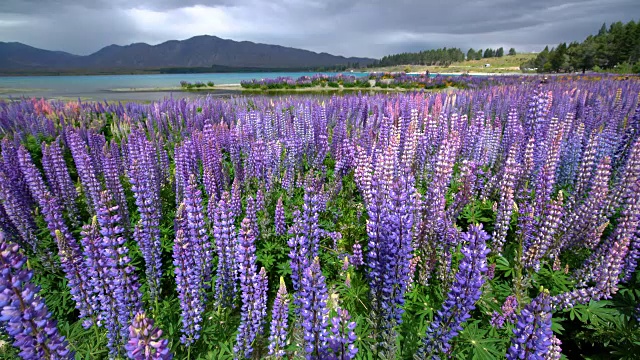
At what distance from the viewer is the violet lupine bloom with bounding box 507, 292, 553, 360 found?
2.25 meters

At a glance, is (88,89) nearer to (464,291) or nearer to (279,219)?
(279,219)

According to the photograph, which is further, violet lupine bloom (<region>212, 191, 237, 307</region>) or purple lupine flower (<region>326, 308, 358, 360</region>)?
violet lupine bloom (<region>212, 191, 237, 307</region>)

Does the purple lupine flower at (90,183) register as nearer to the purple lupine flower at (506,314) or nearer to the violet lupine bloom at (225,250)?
the violet lupine bloom at (225,250)

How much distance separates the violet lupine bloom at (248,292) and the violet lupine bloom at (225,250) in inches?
21.0

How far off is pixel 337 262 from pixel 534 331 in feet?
11.2

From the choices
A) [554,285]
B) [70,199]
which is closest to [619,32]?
[554,285]

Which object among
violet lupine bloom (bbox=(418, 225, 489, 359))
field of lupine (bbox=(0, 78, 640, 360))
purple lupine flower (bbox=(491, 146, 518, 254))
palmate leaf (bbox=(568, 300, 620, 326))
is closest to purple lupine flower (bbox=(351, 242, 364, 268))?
field of lupine (bbox=(0, 78, 640, 360))

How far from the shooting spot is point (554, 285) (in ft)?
15.5

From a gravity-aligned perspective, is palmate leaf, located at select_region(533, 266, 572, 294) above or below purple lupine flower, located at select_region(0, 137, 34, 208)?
below

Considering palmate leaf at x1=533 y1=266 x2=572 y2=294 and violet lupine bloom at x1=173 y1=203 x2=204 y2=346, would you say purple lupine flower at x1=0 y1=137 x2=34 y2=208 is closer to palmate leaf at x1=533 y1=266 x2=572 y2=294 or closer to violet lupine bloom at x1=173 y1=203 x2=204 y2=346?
violet lupine bloom at x1=173 y1=203 x2=204 y2=346

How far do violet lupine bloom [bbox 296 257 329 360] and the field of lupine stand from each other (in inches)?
0.6

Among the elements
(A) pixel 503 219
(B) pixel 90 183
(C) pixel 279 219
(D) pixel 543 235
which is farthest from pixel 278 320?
(B) pixel 90 183

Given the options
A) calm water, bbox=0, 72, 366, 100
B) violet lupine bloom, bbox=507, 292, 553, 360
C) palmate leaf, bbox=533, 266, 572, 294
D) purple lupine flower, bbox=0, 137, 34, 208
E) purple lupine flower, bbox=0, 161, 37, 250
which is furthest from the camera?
calm water, bbox=0, 72, 366, 100

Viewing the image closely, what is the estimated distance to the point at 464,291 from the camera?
110 inches
